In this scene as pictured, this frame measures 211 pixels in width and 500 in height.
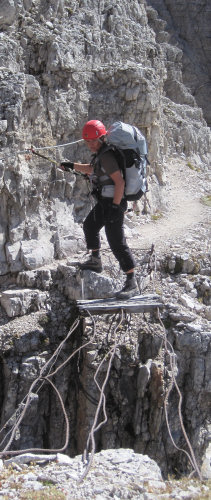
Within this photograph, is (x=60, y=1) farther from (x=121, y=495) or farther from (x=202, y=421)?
(x=121, y=495)

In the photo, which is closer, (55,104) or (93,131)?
(93,131)

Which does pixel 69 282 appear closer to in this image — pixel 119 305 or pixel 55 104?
pixel 119 305

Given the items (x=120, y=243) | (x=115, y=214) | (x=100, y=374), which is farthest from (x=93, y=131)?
(x=100, y=374)

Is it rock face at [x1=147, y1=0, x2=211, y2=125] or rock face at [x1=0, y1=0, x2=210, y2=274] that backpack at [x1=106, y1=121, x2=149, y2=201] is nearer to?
rock face at [x1=0, y1=0, x2=210, y2=274]

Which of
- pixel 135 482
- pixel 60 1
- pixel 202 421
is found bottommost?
pixel 202 421

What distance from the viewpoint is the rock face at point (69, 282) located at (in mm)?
10250

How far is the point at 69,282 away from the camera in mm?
11375

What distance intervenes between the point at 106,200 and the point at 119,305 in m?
1.76

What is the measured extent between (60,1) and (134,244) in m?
7.66

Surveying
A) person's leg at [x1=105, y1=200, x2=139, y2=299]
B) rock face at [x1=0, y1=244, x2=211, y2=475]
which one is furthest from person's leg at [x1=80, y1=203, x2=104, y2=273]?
rock face at [x1=0, y1=244, x2=211, y2=475]

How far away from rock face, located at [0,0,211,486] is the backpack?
3562 mm

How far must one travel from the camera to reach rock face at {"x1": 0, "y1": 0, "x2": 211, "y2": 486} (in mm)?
10250

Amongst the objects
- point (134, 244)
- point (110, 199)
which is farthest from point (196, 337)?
point (110, 199)

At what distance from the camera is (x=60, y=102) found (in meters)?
12.9
